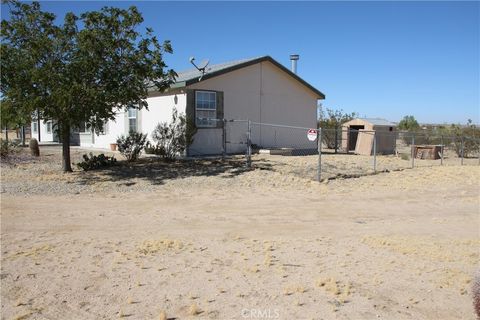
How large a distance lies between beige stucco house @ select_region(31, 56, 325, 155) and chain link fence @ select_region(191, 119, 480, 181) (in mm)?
95

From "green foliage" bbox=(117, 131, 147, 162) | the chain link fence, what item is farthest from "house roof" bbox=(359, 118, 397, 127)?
"green foliage" bbox=(117, 131, 147, 162)

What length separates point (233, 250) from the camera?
639 centimetres

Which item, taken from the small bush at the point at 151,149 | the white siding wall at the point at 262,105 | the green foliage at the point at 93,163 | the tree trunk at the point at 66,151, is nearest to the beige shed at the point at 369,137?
the white siding wall at the point at 262,105

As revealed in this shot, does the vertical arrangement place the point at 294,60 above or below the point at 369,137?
above

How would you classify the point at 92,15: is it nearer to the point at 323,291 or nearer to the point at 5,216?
the point at 5,216

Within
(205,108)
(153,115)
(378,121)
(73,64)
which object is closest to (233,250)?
(73,64)

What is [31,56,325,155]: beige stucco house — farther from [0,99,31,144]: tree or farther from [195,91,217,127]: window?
[0,99,31,144]: tree

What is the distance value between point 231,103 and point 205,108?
1449mm

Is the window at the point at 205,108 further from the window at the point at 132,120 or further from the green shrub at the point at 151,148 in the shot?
the window at the point at 132,120

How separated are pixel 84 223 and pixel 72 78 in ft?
18.5

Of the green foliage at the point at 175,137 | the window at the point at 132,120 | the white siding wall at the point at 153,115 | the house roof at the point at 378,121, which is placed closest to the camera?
the green foliage at the point at 175,137

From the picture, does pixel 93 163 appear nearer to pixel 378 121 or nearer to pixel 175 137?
pixel 175 137

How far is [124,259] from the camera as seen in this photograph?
19.2 ft

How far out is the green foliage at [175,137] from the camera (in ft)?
53.2
